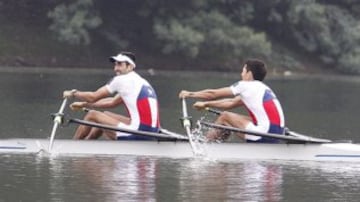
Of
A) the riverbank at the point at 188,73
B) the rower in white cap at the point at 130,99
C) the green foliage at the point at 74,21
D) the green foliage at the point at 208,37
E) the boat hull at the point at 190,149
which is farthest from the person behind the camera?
the green foliage at the point at 208,37

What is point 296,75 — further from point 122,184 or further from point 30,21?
point 122,184

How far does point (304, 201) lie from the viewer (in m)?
13.2

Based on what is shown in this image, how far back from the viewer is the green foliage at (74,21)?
53.2 m

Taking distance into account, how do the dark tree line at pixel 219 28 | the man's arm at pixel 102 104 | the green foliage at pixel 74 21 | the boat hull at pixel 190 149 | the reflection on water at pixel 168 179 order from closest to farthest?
the reflection on water at pixel 168 179 → the boat hull at pixel 190 149 → the man's arm at pixel 102 104 → the green foliage at pixel 74 21 → the dark tree line at pixel 219 28

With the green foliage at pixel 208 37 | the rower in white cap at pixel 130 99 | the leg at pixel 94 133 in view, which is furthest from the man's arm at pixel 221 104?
the green foliage at pixel 208 37

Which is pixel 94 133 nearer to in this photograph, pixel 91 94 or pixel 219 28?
pixel 91 94

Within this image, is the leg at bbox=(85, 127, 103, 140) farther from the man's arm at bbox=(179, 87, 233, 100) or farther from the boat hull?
the man's arm at bbox=(179, 87, 233, 100)

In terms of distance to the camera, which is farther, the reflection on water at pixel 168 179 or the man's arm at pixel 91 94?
the man's arm at pixel 91 94

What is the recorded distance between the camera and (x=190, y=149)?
16.9m

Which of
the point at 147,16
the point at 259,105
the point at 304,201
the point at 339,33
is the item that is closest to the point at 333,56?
the point at 339,33

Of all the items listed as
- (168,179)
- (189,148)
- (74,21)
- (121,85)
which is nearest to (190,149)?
(189,148)

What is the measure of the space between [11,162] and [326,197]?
4933 millimetres

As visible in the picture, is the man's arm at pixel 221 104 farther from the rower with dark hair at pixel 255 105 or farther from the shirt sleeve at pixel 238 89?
the shirt sleeve at pixel 238 89

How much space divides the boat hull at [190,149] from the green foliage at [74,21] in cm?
3628
